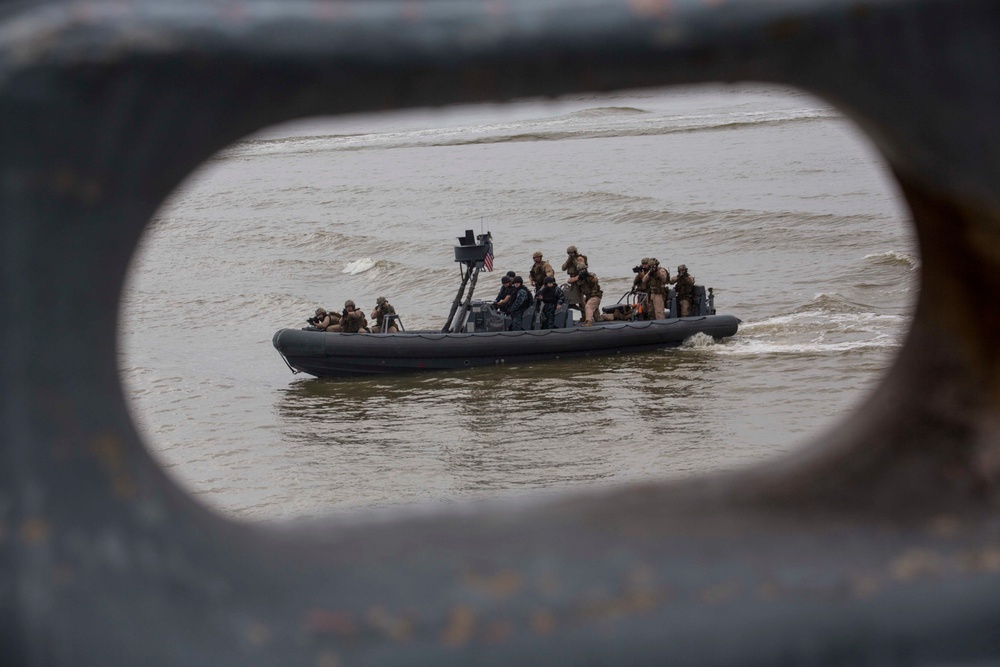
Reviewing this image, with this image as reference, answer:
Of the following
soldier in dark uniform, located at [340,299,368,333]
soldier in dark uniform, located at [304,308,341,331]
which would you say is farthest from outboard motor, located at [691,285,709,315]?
soldier in dark uniform, located at [304,308,341,331]

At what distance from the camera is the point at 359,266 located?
1256 inches

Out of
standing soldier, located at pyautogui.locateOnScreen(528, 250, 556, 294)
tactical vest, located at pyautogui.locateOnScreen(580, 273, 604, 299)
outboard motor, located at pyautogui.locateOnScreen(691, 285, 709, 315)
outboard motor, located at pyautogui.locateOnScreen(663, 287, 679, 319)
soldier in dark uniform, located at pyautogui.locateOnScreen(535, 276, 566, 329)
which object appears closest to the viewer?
soldier in dark uniform, located at pyautogui.locateOnScreen(535, 276, 566, 329)

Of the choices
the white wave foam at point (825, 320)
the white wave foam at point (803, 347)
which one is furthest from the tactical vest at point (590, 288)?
the white wave foam at point (825, 320)

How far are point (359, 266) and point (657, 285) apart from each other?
48.5 feet

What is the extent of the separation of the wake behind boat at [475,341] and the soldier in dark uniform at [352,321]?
423 mm

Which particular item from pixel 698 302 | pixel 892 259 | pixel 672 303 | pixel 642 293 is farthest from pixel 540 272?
pixel 892 259

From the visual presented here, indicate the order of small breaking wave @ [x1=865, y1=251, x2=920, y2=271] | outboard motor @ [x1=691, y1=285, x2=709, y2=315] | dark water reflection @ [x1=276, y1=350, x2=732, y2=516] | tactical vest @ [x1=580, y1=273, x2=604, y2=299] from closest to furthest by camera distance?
dark water reflection @ [x1=276, y1=350, x2=732, y2=516] → tactical vest @ [x1=580, y1=273, x2=604, y2=299] → outboard motor @ [x1=691, y1=285, x2=709, y2=315] → small breaking wave @ [x1=865, y1=251, x2=920, y2=271]

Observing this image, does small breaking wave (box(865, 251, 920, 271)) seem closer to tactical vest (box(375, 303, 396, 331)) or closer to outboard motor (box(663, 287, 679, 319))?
outboard motor (box(663, 287, 679, 319))

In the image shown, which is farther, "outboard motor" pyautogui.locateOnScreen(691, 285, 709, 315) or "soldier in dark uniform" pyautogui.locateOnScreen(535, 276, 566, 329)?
"outboard motor" pyautogui.locateOnScreen(691, 285, 709, 315)

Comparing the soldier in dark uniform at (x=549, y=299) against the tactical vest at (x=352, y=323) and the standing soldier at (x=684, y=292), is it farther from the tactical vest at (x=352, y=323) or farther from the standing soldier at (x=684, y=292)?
the tactical vest at (x=352, y=323)

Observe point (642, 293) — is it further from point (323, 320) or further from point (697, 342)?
point (323, 320)

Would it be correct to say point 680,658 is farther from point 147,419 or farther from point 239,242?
point 239,242

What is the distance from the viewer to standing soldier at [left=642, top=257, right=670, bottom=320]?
61.7 ft

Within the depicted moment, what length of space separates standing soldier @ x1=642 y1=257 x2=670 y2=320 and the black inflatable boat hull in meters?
Answer: 0.55
